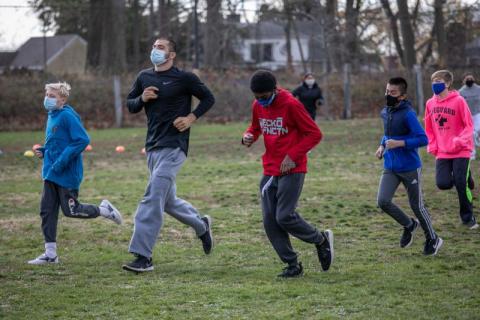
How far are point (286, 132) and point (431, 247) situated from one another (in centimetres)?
202

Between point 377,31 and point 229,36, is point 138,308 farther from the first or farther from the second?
point 377,31

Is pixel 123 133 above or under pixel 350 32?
under

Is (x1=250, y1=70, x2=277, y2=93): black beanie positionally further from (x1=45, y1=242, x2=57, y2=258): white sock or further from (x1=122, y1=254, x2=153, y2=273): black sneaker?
(x1=45, y1=242, x2=57, y2=258): white sock

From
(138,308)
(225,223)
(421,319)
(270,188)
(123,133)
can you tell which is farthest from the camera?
(123,133)

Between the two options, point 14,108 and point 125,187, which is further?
point 14,108

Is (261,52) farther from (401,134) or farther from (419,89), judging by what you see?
(401,134)

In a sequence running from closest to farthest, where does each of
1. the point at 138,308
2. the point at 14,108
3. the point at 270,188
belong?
the point at 138,308, the point at 270,188, the point at 14,108

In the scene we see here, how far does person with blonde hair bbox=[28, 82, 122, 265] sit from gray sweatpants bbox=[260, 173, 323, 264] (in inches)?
77.7

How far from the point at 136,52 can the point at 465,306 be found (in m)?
41.1

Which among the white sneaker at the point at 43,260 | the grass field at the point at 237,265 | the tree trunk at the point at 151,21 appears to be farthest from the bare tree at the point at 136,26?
the white sneaker at the point at 43,260

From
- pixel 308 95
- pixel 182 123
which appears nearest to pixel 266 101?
pixel 182 123

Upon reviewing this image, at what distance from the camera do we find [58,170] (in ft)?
26.5

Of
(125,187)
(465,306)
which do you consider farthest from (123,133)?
(465,306)

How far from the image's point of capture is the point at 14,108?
28.8 meters
